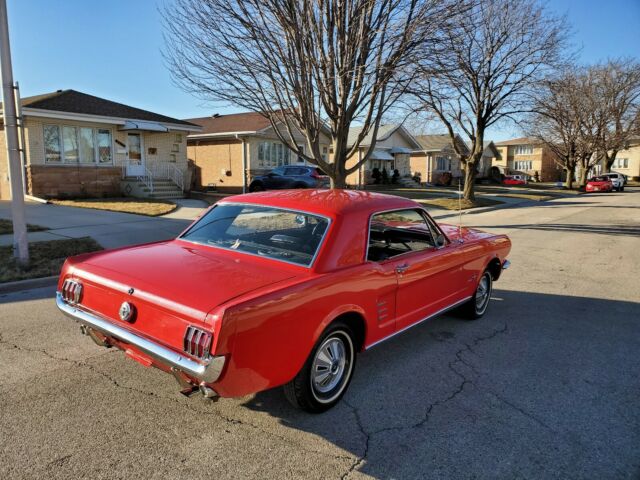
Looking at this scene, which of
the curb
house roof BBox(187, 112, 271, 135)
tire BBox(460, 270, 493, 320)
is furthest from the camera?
house roof BBox(187, 112, 271, 135)

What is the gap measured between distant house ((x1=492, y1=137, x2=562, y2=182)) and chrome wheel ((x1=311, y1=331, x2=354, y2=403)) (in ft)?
249

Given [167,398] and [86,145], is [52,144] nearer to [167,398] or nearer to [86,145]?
[86,145]

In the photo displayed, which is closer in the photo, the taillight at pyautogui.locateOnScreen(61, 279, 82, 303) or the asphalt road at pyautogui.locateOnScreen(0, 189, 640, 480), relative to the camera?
the asphalt road at pyautogui.locateOnScreen(0, 189, 640, 480)

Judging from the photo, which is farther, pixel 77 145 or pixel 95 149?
pixel 95 149

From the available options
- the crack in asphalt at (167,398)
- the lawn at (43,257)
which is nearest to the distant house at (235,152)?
the lawn at (43,257)

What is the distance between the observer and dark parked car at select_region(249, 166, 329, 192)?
73.2 feet

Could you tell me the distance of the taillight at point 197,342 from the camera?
253 centimetres

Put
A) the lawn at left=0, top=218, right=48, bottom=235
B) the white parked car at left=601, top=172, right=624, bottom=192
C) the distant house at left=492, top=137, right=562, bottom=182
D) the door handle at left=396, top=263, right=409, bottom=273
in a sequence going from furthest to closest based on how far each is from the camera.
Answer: the distant house at left=492, top=137, right=562, bottom=182 < the white parked car at left=601, top=172, right=624, bottom=192 < the lawn at left=0, top=218, right=48, bottom=235 < the door handle at left=396, top=263, right=409, bottom=273

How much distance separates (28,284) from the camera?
21.6 feet

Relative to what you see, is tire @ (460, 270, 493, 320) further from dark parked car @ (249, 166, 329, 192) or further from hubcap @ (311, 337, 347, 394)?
dark parked car @ (249, 166, 329, 192)

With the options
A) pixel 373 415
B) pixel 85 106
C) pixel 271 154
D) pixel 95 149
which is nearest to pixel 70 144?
pixel 95 149

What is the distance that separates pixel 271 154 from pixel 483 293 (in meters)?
24.2

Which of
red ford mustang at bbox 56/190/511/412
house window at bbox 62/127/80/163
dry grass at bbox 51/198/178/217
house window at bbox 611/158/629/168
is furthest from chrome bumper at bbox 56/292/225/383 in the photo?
house window at bbox 611/158/629/168

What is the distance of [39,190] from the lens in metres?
18.1
